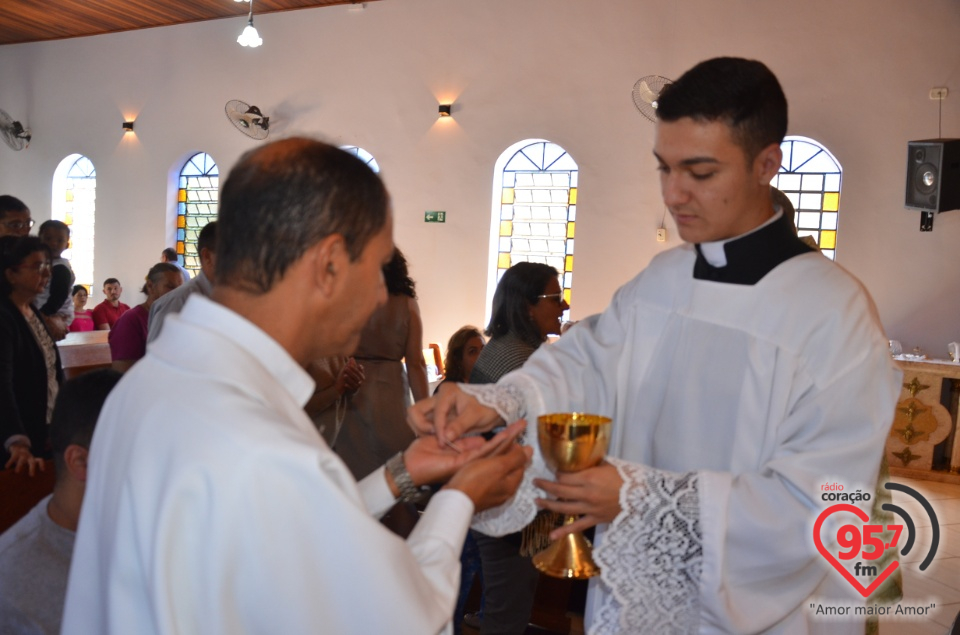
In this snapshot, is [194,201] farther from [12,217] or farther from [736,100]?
[736,100]

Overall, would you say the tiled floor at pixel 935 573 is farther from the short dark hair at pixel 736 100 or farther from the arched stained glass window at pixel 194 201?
the arched stained glass window at pixel 194 201

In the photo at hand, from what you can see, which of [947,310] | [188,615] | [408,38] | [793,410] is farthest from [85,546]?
[408,38]

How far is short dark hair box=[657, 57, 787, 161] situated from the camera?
1840 mm

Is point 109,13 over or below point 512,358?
over

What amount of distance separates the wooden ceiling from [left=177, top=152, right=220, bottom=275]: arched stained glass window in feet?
6.92

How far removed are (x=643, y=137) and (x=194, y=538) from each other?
909cm

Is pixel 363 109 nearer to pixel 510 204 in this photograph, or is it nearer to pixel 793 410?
pixel 510 204

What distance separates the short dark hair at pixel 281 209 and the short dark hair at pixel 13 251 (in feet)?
9.63

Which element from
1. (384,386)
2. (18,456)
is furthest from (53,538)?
(384,386)

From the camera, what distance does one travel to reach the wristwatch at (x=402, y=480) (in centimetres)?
175

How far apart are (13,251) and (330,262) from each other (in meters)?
3.11

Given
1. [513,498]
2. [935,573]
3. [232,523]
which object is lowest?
[935,573]

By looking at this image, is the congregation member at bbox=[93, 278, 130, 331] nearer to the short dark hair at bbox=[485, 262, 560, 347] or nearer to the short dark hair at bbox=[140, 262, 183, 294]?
the short dark hair at bbox=[140, 262, 183, 294]

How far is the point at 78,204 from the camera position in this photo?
14.5 metres
